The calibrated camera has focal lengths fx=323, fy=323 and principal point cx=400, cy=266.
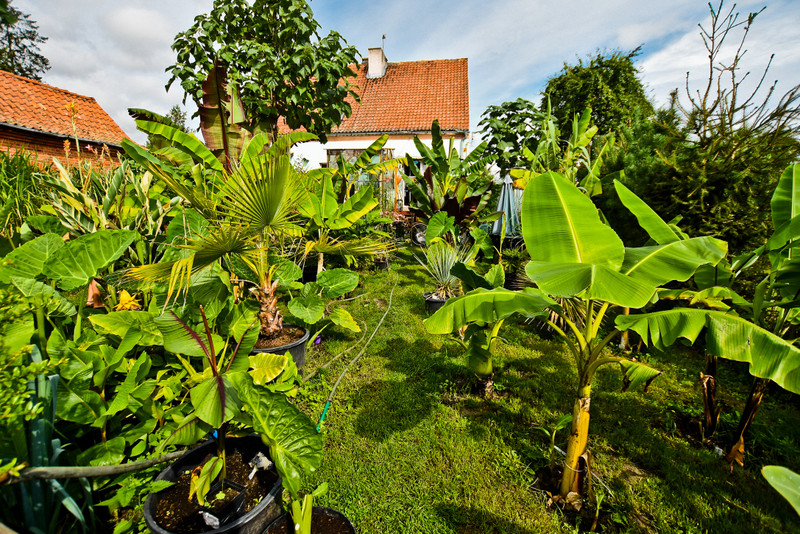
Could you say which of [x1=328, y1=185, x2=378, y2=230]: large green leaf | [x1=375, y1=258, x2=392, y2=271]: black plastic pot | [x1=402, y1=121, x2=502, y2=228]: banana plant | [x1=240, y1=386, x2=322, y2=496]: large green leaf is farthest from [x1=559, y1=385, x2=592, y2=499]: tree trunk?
[x1=375, y1=258, x2=392, y2=271]: black plastic pot

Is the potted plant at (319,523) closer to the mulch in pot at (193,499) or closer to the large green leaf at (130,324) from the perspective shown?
the mulch in pot at (193,499)

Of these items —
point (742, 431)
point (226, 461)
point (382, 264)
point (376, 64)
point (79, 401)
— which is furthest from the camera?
point (376, 64)


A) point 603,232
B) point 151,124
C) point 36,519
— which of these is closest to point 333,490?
point 36,519

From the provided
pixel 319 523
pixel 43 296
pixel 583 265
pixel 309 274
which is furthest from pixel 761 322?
pixel 309 274

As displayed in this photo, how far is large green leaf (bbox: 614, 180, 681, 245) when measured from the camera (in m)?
1.82

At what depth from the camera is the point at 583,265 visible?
1308 mm

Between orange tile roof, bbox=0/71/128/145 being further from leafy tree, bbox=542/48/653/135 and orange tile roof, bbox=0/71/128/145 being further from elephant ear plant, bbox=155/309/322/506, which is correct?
leafy tree, bbox=542/48/653/135

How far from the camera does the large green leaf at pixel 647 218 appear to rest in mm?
1823

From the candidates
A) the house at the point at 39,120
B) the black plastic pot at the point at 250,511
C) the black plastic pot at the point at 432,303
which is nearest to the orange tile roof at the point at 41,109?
the house at the point at 39,120

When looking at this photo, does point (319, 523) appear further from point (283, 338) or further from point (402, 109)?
point (402, 109)

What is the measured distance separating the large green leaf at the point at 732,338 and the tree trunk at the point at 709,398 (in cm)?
102

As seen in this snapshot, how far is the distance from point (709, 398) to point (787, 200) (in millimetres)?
1323

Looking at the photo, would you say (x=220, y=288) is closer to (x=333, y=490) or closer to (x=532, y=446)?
(x=333, y=490)

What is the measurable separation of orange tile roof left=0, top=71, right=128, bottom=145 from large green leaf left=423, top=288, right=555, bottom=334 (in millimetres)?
12949
